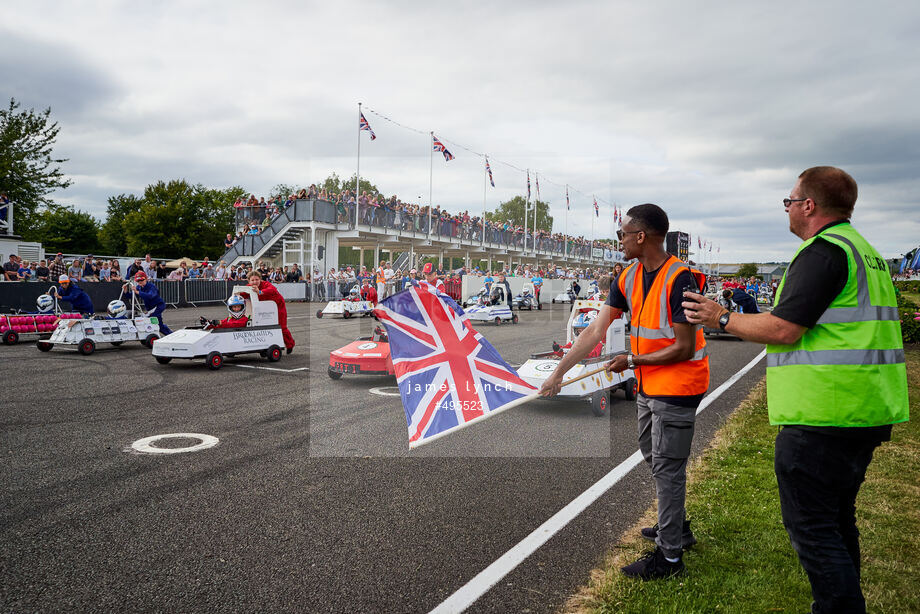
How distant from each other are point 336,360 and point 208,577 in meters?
6.65

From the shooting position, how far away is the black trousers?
2.52m

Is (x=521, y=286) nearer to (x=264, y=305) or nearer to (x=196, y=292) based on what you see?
(x=196, y=292)

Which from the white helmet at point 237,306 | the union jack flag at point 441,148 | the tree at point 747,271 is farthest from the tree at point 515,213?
the white helmet at point 237,306

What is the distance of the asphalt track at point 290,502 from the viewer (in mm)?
3391

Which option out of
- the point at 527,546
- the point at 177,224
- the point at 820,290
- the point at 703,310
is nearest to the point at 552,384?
the point at 527,546

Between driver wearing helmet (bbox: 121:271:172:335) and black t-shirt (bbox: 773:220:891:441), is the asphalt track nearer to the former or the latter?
black t-shirt (bbox: 773:220:891:441)

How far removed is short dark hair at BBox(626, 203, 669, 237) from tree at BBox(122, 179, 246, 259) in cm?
6620

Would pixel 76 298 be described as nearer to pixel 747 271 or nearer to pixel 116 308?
pixel 116 308

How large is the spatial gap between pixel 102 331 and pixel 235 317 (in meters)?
3.52

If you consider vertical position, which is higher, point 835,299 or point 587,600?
point 835,299

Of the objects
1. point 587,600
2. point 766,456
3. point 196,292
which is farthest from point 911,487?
point 196,292

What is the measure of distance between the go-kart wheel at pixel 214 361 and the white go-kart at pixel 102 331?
11.9 feet

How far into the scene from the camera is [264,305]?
12.6m

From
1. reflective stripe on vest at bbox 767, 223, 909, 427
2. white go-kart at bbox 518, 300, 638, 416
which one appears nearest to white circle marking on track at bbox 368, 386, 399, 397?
white go-kart at bbox 518, 300, 638, 416
